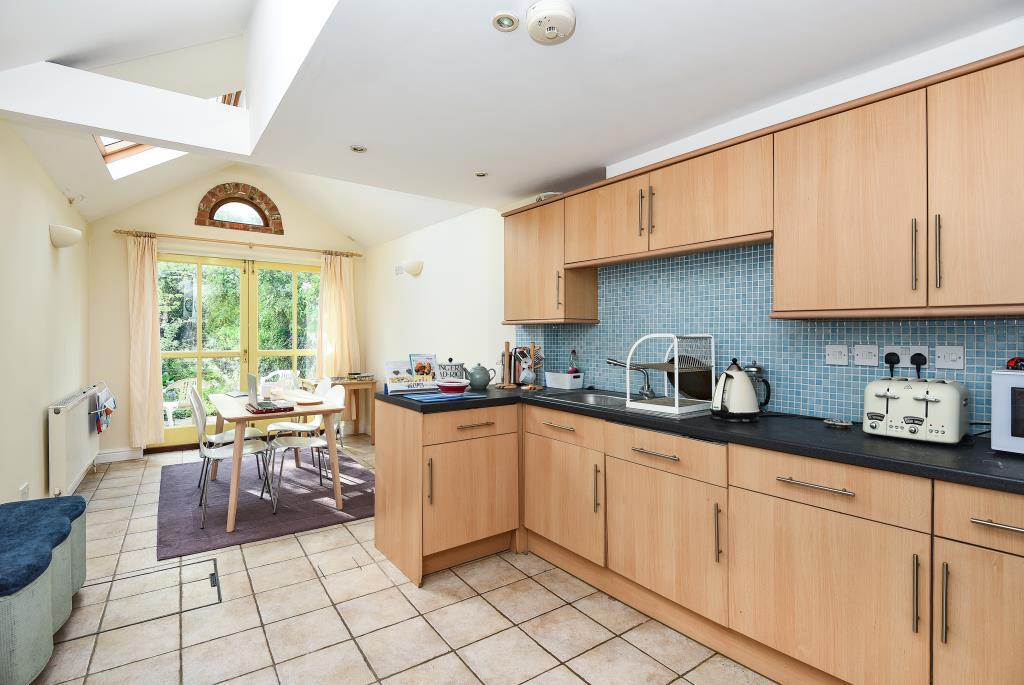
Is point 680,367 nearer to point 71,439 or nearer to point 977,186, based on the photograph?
point 977,186

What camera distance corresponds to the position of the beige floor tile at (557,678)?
6.13 feet

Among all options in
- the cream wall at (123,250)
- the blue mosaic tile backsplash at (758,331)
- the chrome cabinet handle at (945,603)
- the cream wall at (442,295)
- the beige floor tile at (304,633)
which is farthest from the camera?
the cream wall at (123,250)

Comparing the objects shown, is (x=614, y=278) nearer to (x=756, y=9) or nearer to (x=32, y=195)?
(x=756, y=9)

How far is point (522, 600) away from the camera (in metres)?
2.47

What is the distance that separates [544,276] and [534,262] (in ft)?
0.46

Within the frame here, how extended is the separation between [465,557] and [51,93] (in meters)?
3.20

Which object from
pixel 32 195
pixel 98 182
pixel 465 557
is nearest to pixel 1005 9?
pixel 465 557

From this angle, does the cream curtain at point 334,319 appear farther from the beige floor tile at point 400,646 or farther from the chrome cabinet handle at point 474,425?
the beige floor tile at point 400,646

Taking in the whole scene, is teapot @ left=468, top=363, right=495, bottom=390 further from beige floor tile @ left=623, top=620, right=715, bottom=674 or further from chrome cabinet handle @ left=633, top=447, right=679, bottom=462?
beige floor tile @ left=623, top=620, right=715, bottom=674

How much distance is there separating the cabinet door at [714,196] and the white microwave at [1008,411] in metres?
0.94

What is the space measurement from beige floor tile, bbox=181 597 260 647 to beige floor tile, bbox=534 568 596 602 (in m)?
1.42

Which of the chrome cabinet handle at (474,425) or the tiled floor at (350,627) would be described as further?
the chrome cabinet handle at (474,425)

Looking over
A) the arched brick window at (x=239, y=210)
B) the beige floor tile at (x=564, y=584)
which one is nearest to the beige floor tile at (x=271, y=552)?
the beige floor tile at (x=564, y=584)

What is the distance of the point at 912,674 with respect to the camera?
1.47 meters
